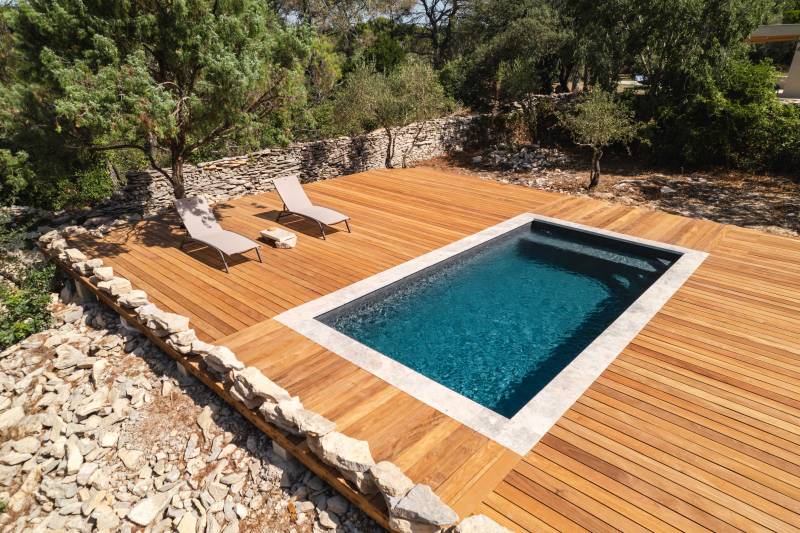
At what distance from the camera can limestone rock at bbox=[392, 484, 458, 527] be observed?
335cm

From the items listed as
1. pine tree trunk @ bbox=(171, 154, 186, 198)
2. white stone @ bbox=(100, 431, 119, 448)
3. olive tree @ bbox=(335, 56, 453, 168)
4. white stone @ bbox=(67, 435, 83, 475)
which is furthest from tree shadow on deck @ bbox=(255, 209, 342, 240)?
olive tree @ bbox=(335, 56, 453, 168)

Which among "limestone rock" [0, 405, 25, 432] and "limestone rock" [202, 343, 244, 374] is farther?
"limestone rock" [0, 405, 25, 432]

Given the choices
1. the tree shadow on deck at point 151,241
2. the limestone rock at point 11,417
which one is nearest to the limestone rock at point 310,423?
the limestone rock at point 11,417

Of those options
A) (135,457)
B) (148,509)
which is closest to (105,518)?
(148,509)

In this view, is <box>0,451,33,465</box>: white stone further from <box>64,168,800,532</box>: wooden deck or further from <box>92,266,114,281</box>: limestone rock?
<box>92,266,114,281</box>: limestone rock

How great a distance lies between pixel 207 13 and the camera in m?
7.97

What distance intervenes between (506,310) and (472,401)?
113 inches

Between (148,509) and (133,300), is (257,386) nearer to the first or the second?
(148,509)

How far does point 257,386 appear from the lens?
15.8 ft

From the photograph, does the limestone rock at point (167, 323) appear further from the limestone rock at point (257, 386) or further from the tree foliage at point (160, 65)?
the tree foliage at point (160, 65)

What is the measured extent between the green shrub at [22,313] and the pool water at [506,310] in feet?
16.4

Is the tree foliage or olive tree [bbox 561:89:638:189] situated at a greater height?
the tree foliage

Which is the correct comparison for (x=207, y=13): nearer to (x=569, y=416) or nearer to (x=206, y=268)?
(x=206, y=268)

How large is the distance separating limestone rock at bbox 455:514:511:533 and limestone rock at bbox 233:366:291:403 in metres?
2.24
